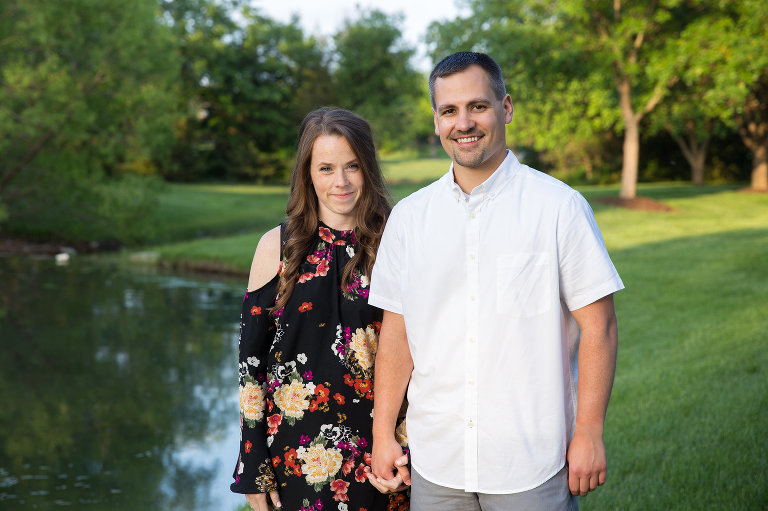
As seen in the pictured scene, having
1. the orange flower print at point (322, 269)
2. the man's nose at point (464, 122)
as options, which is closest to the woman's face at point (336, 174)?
the orange flower print at point (322, 269)

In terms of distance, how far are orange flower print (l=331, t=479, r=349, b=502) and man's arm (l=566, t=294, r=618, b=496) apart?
893 mm

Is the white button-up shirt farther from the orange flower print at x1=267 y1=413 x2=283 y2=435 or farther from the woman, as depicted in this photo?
the orange flower print at x1=267 y1=413 x2=283 y2=435

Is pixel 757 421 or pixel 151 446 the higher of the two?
pixel 757 421

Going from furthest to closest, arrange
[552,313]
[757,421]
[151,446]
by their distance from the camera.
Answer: [151,446]
[757,421]
[552,313]

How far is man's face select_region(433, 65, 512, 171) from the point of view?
2.24 m

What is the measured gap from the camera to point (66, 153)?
22.6m

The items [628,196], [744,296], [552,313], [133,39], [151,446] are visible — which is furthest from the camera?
[628,196]

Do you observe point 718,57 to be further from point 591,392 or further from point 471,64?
point 591,392

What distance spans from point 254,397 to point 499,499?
1.00m

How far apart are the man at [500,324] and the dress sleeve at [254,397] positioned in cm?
68

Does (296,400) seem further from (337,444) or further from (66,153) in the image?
(66,153)

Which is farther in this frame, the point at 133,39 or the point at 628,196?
the point at 628,196

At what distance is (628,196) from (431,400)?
23.3 metres

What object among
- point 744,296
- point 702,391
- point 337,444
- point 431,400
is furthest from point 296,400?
point 744,296
